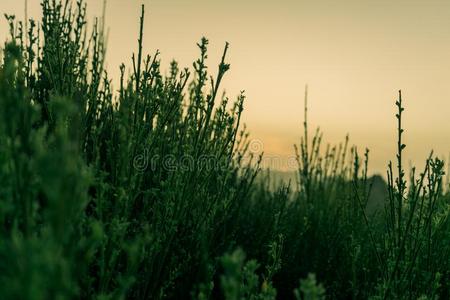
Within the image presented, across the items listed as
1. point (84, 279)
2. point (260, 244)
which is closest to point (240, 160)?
point (260, 244)

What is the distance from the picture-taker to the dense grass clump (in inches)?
40.5

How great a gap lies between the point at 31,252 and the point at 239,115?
1484mm

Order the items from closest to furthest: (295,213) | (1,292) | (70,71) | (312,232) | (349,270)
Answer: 1. (1,292)
2. (70,71)
3. (349,270)
4. (312,232)
5. (295,213)

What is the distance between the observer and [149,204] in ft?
7.93

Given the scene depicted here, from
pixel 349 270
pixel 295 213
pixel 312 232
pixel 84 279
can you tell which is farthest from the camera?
pixel 295 213

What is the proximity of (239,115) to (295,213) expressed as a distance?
266cm

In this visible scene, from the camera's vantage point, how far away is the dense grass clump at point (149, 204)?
1.03 m

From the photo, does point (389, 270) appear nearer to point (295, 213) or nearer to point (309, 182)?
point (309, 182)

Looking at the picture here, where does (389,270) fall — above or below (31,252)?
below

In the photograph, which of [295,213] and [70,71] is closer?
[70,71]

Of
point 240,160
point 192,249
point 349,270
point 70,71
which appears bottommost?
point 349,270

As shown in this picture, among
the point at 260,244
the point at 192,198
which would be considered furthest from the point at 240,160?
the point at 192,198

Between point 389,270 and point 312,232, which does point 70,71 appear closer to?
point 389,270

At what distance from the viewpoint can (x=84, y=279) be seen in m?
1.56
